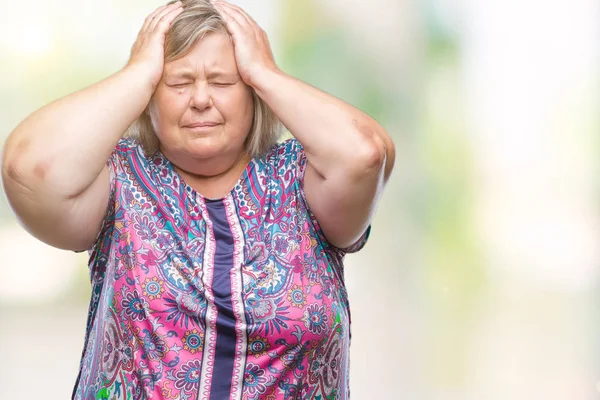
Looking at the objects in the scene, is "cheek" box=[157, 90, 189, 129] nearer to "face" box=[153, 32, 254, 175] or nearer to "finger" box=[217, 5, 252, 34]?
"face" box=[153, 32, 254, 175]

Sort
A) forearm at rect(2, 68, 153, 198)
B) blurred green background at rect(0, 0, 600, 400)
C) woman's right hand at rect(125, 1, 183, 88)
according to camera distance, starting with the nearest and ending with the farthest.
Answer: forearm at rect(2, 68, 153, 198) → woman's right hand at rect(125, 1, 183, 88) → blurred green background at rect(0, 0, 600, 400)

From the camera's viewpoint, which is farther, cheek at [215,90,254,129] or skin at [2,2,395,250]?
cheek at [215,90,254,129]

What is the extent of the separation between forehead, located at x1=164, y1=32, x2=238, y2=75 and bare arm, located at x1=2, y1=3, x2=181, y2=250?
28 millimetres

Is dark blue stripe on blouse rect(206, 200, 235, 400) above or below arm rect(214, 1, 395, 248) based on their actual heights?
below

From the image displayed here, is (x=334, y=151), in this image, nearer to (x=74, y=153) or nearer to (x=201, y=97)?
(x=201, y=97)

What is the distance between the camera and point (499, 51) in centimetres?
316

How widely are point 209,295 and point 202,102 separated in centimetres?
29

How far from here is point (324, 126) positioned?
1507 mm

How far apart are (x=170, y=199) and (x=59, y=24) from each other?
64.4 inches

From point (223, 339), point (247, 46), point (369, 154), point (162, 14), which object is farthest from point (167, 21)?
point (223, 339)

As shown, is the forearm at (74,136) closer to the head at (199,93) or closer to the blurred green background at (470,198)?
the head at (199,93)

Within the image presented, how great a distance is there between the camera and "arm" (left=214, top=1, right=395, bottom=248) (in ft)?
4.88

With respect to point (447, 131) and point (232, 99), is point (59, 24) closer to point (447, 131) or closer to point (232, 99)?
point (447, 131)

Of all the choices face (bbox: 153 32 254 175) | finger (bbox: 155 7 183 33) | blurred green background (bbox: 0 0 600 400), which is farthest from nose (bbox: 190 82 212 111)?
blurred green background (bbox: 0 0 600 400)
